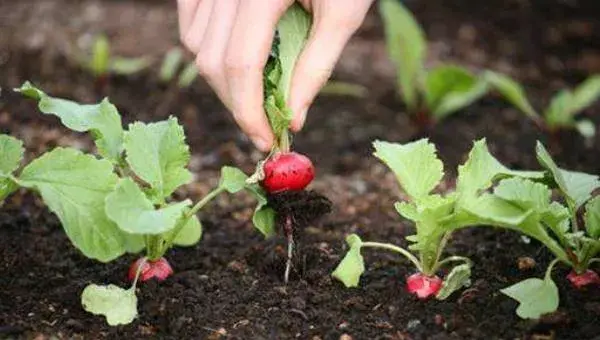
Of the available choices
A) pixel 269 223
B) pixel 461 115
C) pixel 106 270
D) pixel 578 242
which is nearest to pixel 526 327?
pixel 578 242

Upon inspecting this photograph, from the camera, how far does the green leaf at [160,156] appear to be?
1.97m

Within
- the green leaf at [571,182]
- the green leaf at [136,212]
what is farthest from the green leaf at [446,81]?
the green leaf at [136,212]

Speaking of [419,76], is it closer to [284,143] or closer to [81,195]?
[284,143]

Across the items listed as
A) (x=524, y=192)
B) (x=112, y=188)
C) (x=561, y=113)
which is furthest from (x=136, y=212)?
(x=561, y=113)

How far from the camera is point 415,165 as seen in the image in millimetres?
1980

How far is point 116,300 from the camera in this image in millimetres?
1874

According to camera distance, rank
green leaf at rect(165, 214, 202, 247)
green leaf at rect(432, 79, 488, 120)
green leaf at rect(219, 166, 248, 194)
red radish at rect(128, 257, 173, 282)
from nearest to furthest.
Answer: green leaf at rect(219, 166, 248, 194) → red radish at rect(128, 257, 173, 282) → green leaf at rect(165, 214, 202, 247) → green leaf at rect(432, 79, 488, 120)

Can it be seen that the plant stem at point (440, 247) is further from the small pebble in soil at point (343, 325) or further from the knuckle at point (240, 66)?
the knuckle at point (240, 66)

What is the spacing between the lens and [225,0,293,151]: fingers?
5.87 feet

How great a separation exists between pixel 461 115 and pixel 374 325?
1689mm

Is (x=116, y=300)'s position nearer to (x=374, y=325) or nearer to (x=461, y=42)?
Answer: (x=374, y=325)

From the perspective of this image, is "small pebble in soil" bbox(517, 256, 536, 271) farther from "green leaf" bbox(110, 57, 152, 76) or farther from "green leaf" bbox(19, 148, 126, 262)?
"green leaf" bbox(110, 57, 152, 76)

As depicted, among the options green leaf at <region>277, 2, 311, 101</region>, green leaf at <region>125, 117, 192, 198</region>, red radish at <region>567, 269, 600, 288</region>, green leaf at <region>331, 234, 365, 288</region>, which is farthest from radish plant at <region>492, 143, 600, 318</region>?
green leaf at <region>125, 117, 192, 198</region>

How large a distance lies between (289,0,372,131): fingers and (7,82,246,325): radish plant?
8.6 inches
